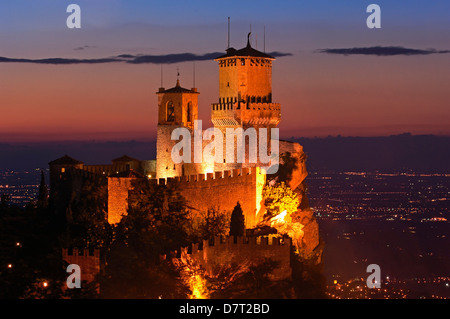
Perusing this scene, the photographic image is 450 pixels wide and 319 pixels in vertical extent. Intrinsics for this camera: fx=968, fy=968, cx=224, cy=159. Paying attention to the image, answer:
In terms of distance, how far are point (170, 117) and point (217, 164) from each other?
6.01 meters

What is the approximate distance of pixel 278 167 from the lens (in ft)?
181

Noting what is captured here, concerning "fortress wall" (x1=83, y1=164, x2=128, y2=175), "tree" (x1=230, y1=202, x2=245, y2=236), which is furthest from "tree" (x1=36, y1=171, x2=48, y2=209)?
"tree" (x1=230, y1=202, x2=245, y2=236)

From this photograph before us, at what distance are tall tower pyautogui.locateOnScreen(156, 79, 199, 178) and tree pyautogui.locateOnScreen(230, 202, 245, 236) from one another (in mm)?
13807

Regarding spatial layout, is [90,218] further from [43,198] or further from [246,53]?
[246,53]

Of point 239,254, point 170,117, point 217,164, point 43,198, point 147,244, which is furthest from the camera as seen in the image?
point 170,117

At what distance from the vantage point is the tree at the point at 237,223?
44.5 m

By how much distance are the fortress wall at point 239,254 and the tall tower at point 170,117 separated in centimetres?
1928

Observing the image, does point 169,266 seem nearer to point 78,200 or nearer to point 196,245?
point 196,245

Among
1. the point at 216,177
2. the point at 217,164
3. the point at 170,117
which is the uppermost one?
the point at 170,117

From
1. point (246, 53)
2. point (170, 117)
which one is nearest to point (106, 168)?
point (170, 117)

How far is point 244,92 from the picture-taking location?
55250 mm

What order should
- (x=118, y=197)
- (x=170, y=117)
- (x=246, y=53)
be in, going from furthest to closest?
1. (x=170, y=117)
2. (x=246, y=53)
3. (x=118, y=197)

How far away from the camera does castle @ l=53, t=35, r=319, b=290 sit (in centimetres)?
4653

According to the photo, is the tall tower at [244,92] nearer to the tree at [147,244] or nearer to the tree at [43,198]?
the tree at [43,198]
